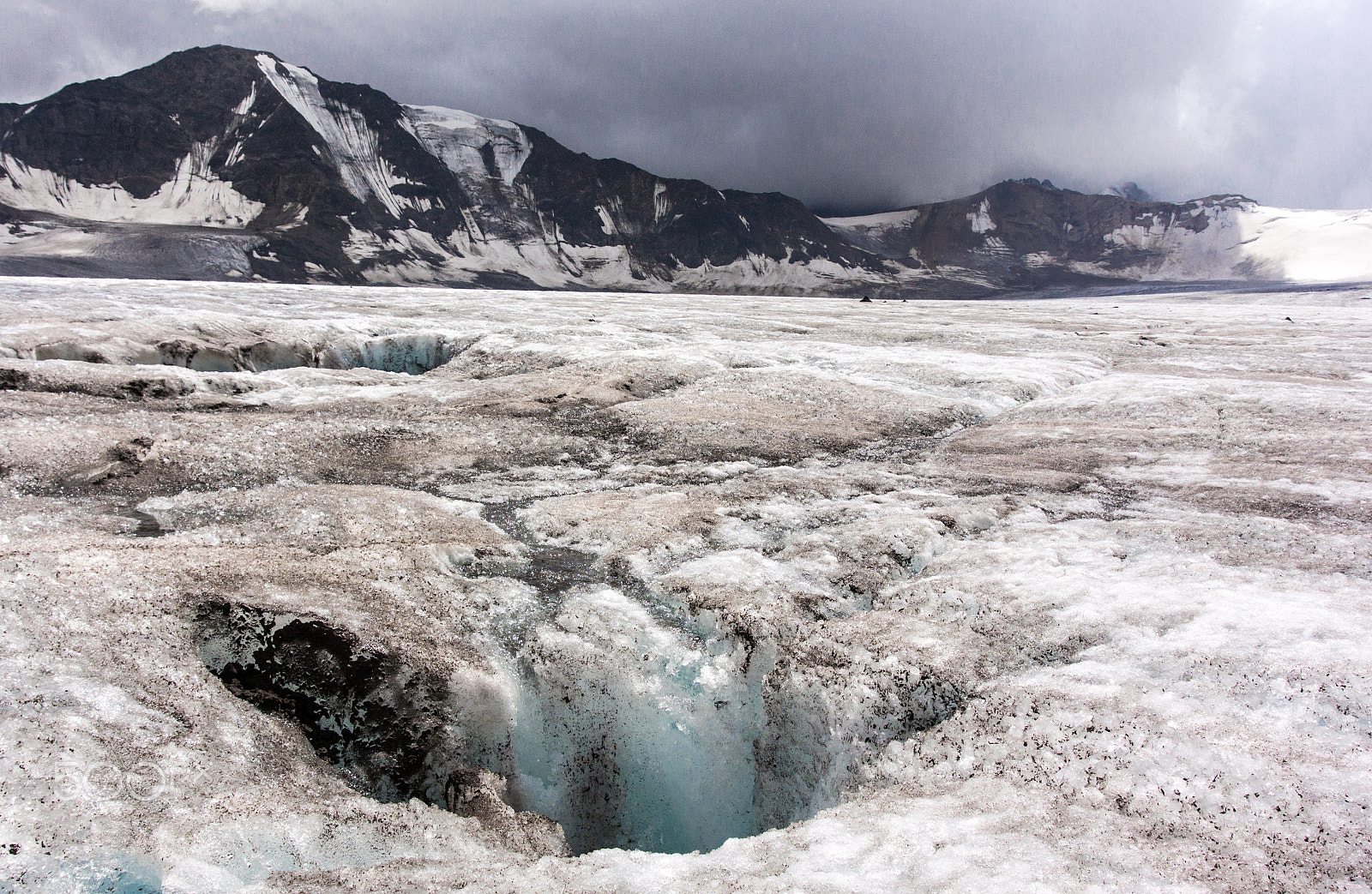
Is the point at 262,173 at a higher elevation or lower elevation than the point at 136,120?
lower

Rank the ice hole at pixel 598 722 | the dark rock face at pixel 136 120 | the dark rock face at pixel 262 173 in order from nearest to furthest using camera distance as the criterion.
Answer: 1. the ice hole at pixel 598 722
2. the dark rock face at pixel 262 173
3. the dark rock face at pixel 136 120

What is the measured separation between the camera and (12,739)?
3945 millimetres

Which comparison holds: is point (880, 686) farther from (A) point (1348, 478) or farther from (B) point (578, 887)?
(A) point (1348, 478)

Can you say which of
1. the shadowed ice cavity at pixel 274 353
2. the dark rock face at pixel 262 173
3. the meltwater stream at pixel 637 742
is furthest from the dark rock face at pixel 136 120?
the meltwater stream at pixel 637 742

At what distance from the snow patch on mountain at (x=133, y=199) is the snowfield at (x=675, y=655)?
184620 mm

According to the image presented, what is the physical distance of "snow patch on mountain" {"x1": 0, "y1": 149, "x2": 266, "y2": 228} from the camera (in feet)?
498

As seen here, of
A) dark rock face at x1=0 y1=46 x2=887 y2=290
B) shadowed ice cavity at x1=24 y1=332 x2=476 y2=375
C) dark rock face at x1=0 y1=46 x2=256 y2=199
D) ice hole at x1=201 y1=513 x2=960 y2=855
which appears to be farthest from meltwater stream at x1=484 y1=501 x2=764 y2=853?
dark rock face at x1=0 y1=46 x2=256 y2=199

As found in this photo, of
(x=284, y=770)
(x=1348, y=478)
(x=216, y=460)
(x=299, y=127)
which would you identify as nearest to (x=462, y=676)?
(x=284, y=770)

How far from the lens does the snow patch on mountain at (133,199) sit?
498 feet

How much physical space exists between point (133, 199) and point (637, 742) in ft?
694

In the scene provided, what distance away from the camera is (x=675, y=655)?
239 inches

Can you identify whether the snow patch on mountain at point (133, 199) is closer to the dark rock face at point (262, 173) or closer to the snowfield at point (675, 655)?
the dark rock face at point (262, 173)

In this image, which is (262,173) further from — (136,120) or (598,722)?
(598,722)

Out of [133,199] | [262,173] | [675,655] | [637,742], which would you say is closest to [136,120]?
[133,199]
